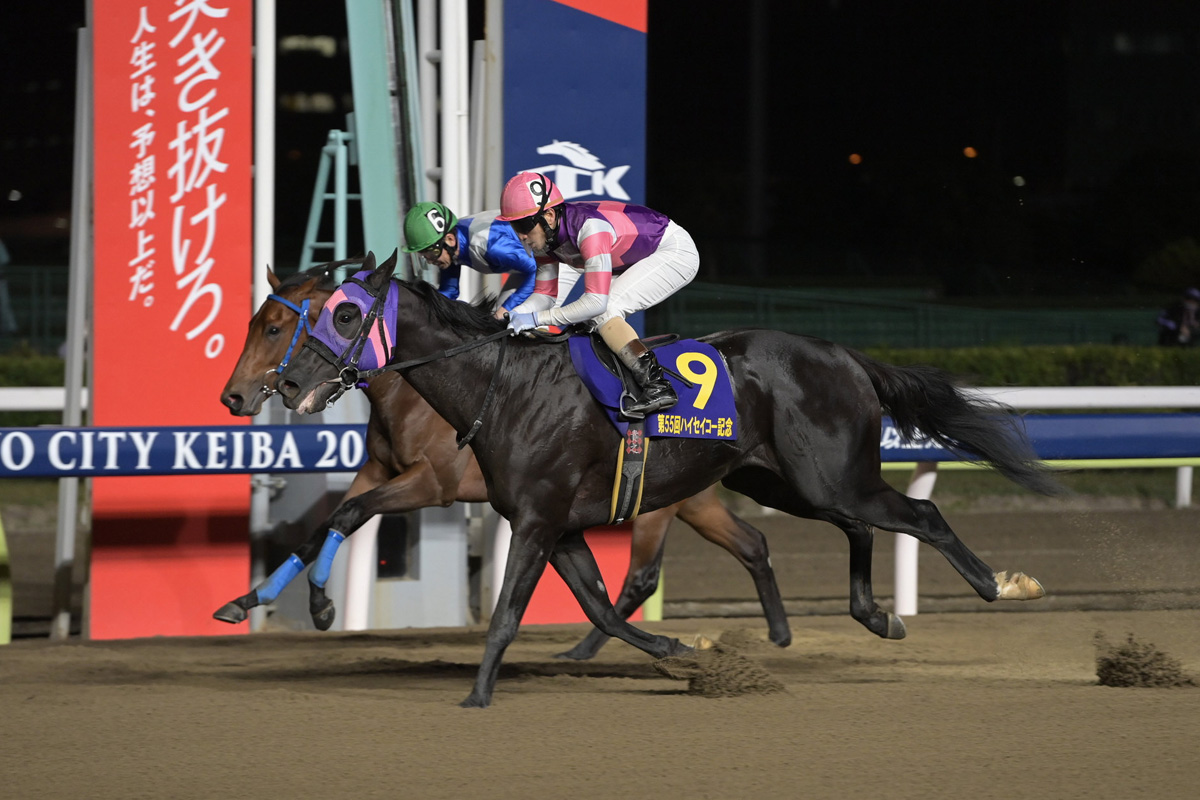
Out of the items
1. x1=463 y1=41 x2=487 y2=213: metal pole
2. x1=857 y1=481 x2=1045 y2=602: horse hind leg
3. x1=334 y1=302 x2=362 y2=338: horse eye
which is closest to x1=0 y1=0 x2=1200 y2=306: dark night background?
x1=463 y1=41 x2=487 y2=213: metal pole

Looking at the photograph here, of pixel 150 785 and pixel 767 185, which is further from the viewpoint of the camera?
pixel 767 185

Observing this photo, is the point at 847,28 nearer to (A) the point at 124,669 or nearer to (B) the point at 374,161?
(B) the point at 374,161

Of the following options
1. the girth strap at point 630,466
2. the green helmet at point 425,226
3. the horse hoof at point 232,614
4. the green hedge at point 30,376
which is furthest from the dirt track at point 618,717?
the green hedge at point 30,376

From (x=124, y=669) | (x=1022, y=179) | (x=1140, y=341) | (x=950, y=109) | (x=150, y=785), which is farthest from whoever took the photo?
(x=950, y=109)

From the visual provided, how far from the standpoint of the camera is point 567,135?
6.26 m

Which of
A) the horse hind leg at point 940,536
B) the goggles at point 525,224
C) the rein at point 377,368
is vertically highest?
the goggles at point 525,224

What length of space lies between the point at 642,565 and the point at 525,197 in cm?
174

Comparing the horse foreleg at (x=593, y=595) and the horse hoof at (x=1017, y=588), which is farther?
the horse hoof at (x=1017, y=588)

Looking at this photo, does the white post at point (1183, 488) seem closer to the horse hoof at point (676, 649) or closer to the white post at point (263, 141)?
the horse hoof at point (676, 649)

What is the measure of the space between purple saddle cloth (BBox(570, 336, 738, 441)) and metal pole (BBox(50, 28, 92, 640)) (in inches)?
98.8

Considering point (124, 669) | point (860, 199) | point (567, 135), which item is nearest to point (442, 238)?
point (567, 135)

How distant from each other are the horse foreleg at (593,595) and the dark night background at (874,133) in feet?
56.8

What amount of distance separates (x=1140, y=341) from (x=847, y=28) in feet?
43.4

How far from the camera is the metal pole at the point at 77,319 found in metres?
6.06
